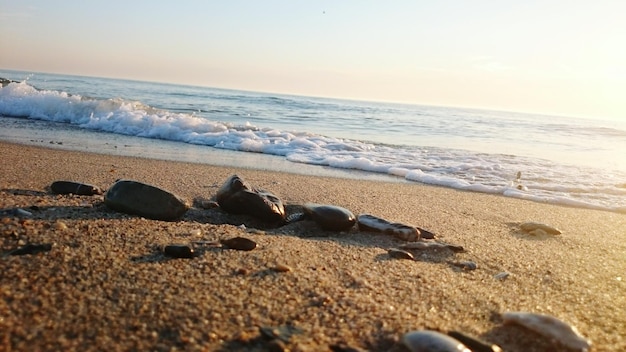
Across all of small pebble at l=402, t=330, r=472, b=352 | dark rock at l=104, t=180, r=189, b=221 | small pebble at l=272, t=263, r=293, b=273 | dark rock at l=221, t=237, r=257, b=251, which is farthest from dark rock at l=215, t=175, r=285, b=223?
small pebble at l=402, t=330, r=472, b=352

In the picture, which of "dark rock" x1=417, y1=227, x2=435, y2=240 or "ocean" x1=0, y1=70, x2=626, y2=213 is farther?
"ocean" x1=0, y1=70, x2=626, y2=213

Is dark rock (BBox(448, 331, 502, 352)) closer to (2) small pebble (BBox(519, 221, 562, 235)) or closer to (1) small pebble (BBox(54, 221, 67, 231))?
(1) small pebble (BBox(54, 221, 67, 231))

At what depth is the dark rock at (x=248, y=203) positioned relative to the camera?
10.3 ft

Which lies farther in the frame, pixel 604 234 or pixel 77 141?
pixel 77 141

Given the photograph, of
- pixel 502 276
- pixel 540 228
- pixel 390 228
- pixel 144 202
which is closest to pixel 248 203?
pixel 144 202

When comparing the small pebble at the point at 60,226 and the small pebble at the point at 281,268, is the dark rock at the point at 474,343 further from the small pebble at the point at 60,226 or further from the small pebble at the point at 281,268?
the small pebble at the point at 60,226

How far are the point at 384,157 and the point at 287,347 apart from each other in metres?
6.88

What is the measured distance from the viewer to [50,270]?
1804mm

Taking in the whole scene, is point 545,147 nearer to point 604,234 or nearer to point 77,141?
point 604,234

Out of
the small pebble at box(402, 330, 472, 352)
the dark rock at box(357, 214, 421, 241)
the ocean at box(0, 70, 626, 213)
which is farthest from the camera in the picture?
the ocean at box(0, 70, 626, 213)

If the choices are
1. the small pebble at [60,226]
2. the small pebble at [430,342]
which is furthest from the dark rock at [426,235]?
the small pebble at [60,226]

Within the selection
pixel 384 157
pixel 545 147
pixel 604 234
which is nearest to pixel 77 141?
pixel 384 157

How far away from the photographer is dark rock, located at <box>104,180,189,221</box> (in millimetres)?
2750

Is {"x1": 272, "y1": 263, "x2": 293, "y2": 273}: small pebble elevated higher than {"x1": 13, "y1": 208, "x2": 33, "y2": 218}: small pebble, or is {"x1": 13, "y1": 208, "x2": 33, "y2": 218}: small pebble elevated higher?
{"x1": 13, "y1": 208, "x2": 33, "y2": 218}: small pebble
